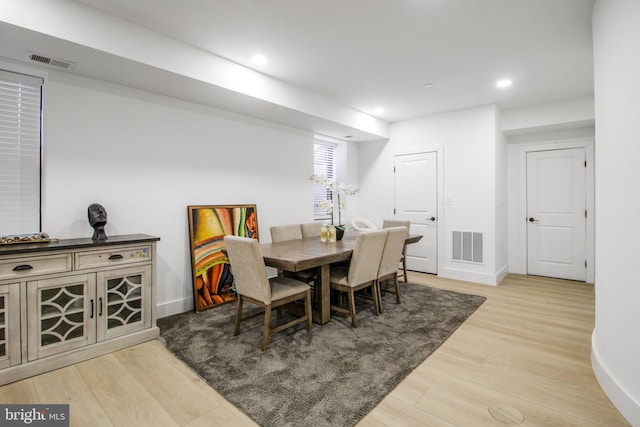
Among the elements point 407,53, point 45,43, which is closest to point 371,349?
point 407,53

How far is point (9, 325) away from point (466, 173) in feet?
17.1

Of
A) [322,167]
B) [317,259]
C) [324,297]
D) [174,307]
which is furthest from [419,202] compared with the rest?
[174,307]

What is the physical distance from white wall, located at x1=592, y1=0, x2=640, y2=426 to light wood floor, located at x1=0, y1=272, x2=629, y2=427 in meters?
0.22

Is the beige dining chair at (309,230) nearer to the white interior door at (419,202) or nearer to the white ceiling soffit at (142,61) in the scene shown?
the white ceiling soffit at (142,61)

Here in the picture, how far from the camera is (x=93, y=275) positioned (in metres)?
2.41

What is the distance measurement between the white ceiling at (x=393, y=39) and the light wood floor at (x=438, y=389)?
2.39 m

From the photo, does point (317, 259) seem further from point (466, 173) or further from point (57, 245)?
point (466, 173)

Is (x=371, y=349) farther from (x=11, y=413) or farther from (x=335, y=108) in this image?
(x=335, y=108)

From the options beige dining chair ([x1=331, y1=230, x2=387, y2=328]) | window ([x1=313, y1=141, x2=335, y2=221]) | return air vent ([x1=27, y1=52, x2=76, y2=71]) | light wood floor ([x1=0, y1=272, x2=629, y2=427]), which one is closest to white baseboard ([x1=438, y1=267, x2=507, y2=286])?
light wood floor ([x1=0, y1=272, x2=629, y2=427])

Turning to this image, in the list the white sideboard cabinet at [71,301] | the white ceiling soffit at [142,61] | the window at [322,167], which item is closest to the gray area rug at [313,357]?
the white sideboard cabinet at [71,301]

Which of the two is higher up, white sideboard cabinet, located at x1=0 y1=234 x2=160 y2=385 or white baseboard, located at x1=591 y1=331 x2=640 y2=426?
white sideboard cabinet, located at x1=0 y1=234 x2=160 y2=385

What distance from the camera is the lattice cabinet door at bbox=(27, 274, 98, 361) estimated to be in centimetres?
216

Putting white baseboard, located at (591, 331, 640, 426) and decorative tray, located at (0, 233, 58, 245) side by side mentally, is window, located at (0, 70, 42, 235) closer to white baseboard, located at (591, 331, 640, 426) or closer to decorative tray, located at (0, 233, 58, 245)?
decorative tray, located at (0, 233, 58, 245)

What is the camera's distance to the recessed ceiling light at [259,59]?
3006 millimetres
